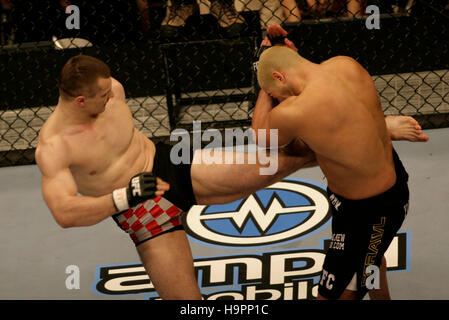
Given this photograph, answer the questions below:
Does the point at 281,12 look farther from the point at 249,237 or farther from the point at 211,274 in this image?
the point at 211,274

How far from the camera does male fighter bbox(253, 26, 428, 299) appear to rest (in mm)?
2422

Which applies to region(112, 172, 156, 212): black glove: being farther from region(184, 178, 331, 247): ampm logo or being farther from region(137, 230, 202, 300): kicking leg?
region(184, 178, 331, 247): ampm logo

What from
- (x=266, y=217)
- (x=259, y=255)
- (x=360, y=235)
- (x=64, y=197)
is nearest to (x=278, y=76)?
(x=360, y=235)

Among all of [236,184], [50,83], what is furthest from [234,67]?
[236,184]

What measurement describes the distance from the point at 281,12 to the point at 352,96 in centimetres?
251

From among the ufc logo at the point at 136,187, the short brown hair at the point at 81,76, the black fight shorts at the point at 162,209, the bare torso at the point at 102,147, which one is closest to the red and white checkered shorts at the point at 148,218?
the black fight shorts at the point at 162,209

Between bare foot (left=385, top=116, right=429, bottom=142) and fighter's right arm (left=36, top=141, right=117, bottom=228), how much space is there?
114 cm

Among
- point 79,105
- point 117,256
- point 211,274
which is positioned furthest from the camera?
point 117,256

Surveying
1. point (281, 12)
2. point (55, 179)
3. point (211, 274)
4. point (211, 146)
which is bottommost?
point (211, 274)

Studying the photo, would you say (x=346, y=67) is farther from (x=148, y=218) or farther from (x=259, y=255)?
(x=259, y=255)

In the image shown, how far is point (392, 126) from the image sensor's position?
2713mm

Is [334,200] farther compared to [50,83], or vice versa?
[50,83]
